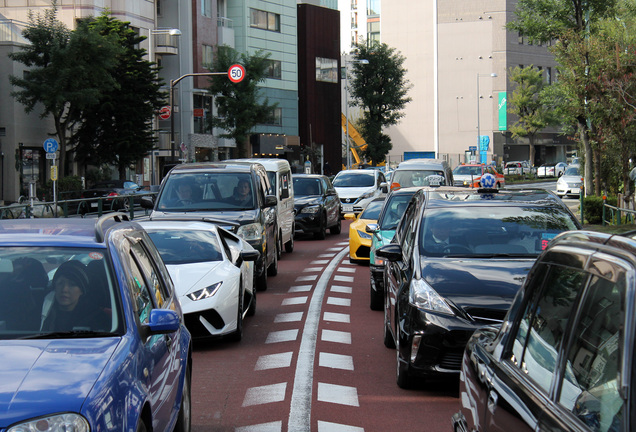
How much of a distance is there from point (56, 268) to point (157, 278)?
1.03 m

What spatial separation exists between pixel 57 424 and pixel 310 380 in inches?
196

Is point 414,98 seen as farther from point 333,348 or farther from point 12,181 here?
point 333,348

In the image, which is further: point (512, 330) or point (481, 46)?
point (481, 46)

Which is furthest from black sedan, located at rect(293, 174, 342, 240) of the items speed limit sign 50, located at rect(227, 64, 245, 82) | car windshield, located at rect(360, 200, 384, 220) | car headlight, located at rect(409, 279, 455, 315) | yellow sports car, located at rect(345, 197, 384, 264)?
speed limit sign 50, located at rect(227, 64, 245, 82)

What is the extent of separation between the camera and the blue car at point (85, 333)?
3545 millimetres

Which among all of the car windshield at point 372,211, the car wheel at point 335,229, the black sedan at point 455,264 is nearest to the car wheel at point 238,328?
the black sedan at point 455,264

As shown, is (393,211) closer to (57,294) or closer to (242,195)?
(242,195)

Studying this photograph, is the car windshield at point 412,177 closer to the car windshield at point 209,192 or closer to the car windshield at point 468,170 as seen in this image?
the car windshield at point 209,192

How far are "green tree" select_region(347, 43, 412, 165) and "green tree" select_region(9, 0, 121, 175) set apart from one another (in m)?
32.6

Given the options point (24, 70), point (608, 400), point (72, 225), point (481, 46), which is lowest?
point (608, 400)

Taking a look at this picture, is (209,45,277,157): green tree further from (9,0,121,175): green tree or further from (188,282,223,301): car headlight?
(188,282,223,301): car headlight

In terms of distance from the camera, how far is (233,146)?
66000mm

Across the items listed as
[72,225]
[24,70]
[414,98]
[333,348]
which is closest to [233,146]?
[24,70]

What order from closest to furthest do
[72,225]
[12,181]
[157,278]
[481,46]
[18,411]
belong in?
[18,411], [72,225], [157,278], [12,181], [481,46]
